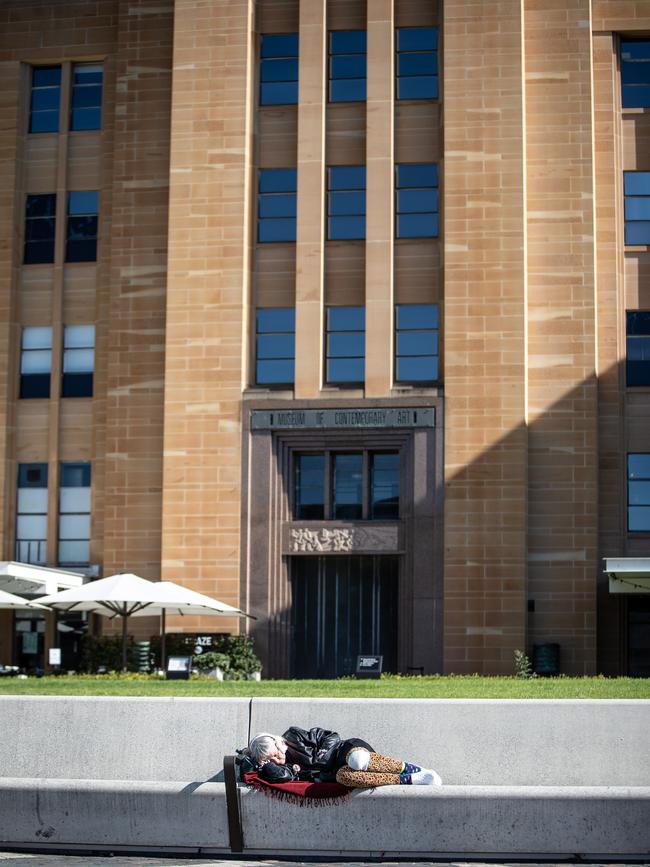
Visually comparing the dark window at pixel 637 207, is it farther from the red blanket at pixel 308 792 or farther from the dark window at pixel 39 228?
the red blanket at pixel 308 792

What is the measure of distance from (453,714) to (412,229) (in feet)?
72.9

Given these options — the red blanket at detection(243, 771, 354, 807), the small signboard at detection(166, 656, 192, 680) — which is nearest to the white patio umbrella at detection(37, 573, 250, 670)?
the small signboard at detection(166, 656, 192, 680)

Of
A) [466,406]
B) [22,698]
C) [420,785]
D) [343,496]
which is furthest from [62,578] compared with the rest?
[420,785]

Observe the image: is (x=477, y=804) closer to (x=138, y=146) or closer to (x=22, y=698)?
(x=22, y=698)

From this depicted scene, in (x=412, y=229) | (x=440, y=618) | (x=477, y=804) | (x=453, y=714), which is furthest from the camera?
(x=412, y=229)

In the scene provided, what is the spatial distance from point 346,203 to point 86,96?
28.4 feet

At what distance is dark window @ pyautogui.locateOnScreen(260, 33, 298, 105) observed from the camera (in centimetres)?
3694

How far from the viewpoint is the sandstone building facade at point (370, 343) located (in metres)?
34.4

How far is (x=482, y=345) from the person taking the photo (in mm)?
34625

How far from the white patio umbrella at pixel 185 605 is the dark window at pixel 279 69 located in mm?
12902

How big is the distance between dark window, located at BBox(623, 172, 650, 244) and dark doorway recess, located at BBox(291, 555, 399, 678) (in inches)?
410

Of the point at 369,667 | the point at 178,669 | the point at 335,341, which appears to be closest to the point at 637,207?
the point at 335,341

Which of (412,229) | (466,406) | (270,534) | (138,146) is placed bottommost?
(270,534)

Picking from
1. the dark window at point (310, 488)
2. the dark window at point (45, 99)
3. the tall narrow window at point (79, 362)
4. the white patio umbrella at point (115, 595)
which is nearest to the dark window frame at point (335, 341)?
the dark window at point (310, 488)
